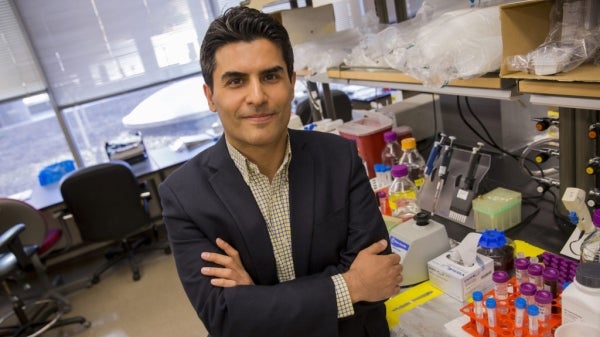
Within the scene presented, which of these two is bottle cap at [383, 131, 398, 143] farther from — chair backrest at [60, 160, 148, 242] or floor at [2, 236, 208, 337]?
chair backrest at [60, 160, 148, 242]

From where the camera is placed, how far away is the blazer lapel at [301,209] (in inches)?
41.6

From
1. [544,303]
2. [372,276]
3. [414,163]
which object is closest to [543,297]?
[544,303]

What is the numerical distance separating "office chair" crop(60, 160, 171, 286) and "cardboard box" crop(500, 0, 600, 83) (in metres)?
2.78

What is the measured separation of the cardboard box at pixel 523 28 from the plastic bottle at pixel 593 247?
41 cm

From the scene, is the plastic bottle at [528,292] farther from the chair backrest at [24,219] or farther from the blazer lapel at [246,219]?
the chair backrest at [24,219]

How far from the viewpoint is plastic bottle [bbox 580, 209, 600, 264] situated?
3.34 feet

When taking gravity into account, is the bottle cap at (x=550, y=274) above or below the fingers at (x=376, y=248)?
below

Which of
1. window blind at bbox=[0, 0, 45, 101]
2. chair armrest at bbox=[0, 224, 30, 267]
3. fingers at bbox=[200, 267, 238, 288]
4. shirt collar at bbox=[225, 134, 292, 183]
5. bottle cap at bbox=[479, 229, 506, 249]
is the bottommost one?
chair armrest at bbox=[0, 224, 30, 267]

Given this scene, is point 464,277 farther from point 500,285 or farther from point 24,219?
point 24,219

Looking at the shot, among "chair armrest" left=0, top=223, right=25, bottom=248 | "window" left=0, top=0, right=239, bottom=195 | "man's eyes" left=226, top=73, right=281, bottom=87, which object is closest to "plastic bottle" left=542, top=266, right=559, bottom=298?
"man's eyes" left=226, top=73, right=281, bottom=87

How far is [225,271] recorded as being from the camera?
962mm

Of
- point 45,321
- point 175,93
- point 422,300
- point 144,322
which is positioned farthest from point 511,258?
point 175,93

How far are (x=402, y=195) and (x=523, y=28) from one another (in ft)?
3.01

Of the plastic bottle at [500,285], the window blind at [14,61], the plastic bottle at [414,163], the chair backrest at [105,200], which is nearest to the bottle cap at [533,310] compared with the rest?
the plastic bottle at [500,285]
